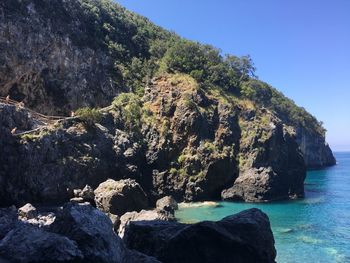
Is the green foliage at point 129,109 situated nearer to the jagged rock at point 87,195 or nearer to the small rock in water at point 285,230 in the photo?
the jagged rock at point 87,195

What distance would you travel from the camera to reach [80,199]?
45.1m

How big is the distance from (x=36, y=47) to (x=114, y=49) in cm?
1789

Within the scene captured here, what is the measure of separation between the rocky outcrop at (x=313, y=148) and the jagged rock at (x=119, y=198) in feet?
297

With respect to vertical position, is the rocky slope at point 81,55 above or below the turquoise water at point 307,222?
above

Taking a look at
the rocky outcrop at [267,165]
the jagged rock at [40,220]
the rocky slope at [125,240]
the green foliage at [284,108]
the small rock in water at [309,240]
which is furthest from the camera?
the green foliage at [284,108]

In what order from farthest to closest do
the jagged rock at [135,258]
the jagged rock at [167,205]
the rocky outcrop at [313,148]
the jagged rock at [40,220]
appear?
the rocky outcrop at [313,148]
the jagged rock at [167,205]
the jagged rock at [40,220]
the jagged rock at [135,258]

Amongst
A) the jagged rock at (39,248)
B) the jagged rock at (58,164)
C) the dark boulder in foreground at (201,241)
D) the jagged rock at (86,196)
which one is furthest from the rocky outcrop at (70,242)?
the jagged rock at (58,164)

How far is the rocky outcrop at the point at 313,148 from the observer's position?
132m

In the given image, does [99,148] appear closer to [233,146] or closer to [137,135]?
[137,135]

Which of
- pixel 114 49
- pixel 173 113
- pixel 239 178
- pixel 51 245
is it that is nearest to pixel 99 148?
pixel 173 113

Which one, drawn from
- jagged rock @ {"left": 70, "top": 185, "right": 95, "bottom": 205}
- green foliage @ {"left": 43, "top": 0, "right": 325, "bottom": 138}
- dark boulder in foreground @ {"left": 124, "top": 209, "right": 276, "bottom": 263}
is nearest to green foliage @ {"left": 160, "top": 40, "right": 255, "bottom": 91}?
green foliage @ {"left": 43, "top": 0, "right": 325, "bottom": 138}

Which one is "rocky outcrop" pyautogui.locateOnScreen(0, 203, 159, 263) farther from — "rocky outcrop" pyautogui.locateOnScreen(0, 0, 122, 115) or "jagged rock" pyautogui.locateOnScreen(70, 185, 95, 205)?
"rocky outcrop" pyautogui.locateOnScreen(0, 0, 122, 115)

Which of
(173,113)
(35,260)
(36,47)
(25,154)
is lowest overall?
(35,260)

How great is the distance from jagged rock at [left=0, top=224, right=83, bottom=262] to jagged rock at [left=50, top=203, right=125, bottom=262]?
1.60ft
